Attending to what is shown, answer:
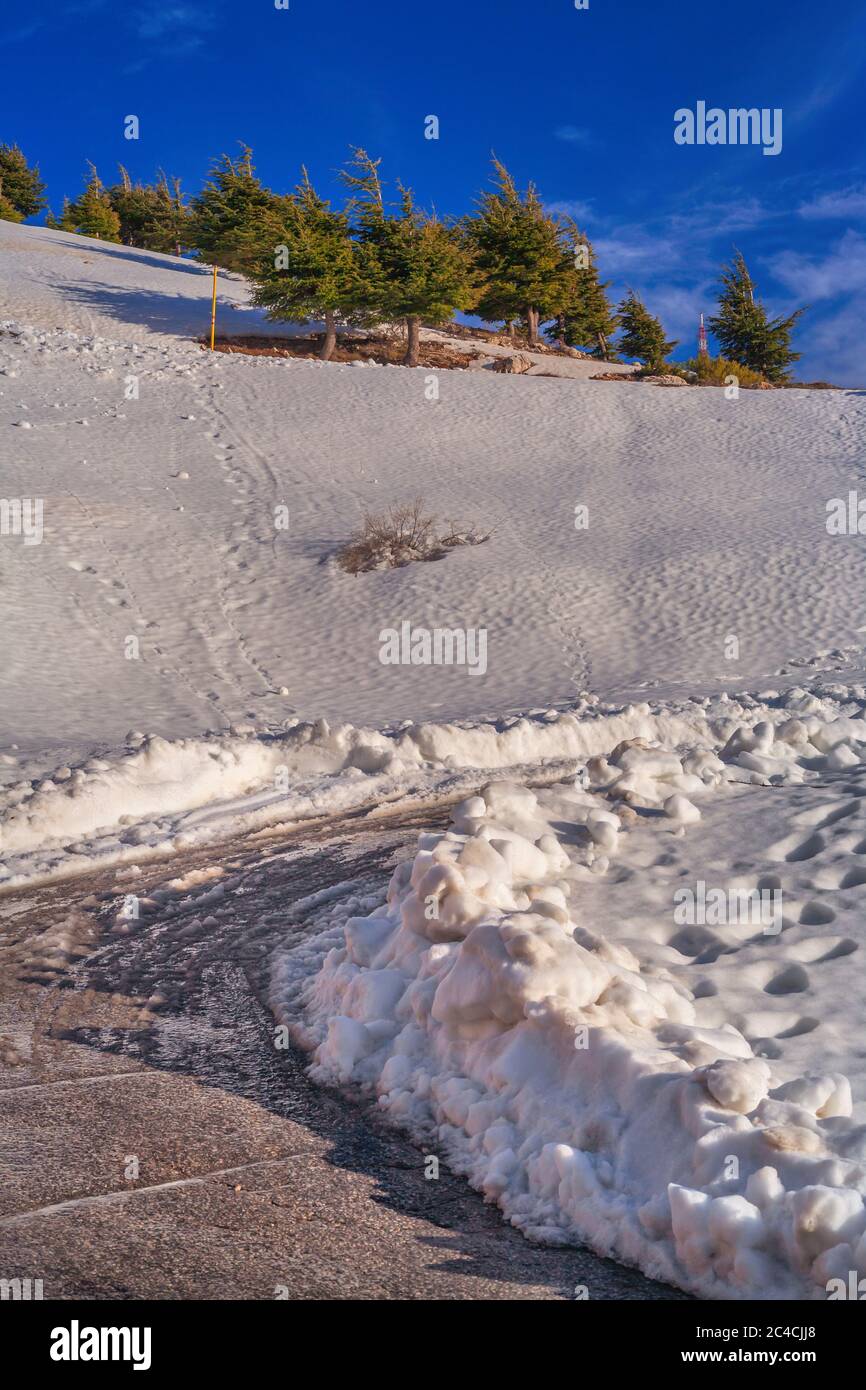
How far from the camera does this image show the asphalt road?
3.12 metres

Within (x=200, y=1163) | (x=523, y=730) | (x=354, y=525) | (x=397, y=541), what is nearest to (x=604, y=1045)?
(x=200, y=1163)

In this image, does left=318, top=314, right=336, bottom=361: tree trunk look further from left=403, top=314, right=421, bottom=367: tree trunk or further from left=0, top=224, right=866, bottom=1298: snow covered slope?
left=0, top=224, right=866, bottom=1298: snow covered slope

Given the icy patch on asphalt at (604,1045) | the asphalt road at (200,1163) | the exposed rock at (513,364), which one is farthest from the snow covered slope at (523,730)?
the exposed rock at (513,364)

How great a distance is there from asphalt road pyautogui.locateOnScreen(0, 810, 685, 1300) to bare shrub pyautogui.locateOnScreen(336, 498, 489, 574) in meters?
10.9

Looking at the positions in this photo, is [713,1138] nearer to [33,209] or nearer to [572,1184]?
[572,1184]

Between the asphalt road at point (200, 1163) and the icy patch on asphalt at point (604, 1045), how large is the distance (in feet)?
0.52

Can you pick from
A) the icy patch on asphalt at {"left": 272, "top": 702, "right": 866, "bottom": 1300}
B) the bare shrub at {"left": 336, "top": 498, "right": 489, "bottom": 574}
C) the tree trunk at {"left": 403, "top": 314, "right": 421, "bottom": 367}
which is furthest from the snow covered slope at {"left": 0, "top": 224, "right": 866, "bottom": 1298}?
the tree trunk at {"left": 403, "top": 314, "right": 421, "bottom": 367}

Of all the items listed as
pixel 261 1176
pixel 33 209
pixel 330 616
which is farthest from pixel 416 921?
pixel 33 209

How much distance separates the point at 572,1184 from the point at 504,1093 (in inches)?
19.9

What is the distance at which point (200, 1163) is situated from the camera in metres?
3.76

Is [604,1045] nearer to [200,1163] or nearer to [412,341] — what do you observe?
[200,1163]

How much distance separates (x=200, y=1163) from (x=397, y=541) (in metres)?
13.8

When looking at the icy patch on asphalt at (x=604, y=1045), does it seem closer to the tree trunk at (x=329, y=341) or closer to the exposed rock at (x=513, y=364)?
the tree trunk at (x=329, y=341)

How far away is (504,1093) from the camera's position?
3.88 meters
